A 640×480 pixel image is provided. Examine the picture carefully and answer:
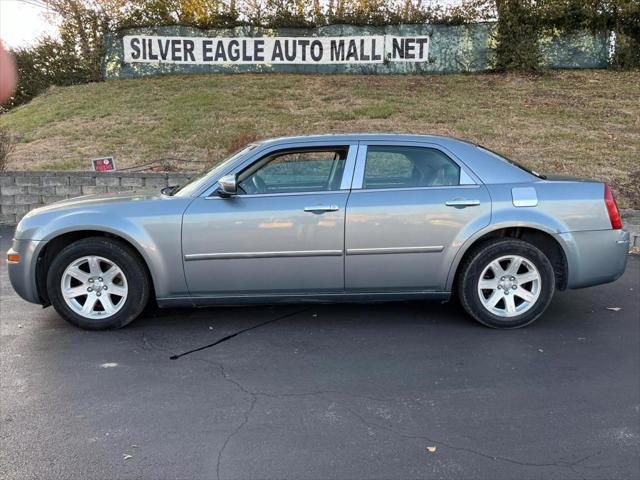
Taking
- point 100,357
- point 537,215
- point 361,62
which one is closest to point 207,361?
point 100,357

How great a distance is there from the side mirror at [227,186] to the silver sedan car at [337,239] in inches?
0.7

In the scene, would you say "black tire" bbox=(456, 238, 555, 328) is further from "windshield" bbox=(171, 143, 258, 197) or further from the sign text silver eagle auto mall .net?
the sign text silver eagle auto mall .net

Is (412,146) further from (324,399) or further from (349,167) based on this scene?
(324,399)

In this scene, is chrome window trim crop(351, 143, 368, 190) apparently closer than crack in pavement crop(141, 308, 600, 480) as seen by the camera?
No

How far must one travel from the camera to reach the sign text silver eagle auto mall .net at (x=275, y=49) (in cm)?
1608

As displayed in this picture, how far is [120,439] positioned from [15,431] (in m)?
0.61

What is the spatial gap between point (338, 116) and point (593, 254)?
948 centimetres

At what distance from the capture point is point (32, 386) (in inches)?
137

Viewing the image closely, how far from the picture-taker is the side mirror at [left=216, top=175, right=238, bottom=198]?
417 cm

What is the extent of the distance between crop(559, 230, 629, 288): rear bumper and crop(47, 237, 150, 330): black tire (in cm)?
336

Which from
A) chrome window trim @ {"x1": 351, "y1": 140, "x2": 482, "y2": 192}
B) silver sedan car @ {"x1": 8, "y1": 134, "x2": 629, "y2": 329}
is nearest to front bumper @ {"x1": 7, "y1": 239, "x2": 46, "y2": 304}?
silver sedan car @ {"x1": 8, "y1": 134, "x2": 629, "y2": 329}

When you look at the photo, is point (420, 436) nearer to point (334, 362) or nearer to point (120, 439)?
point (334, 362)

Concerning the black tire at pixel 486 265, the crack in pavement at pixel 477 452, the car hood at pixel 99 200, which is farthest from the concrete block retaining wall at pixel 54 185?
the crack in pavement at pixel 477 452

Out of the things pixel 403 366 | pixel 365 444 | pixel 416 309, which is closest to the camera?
pixel 365 444
